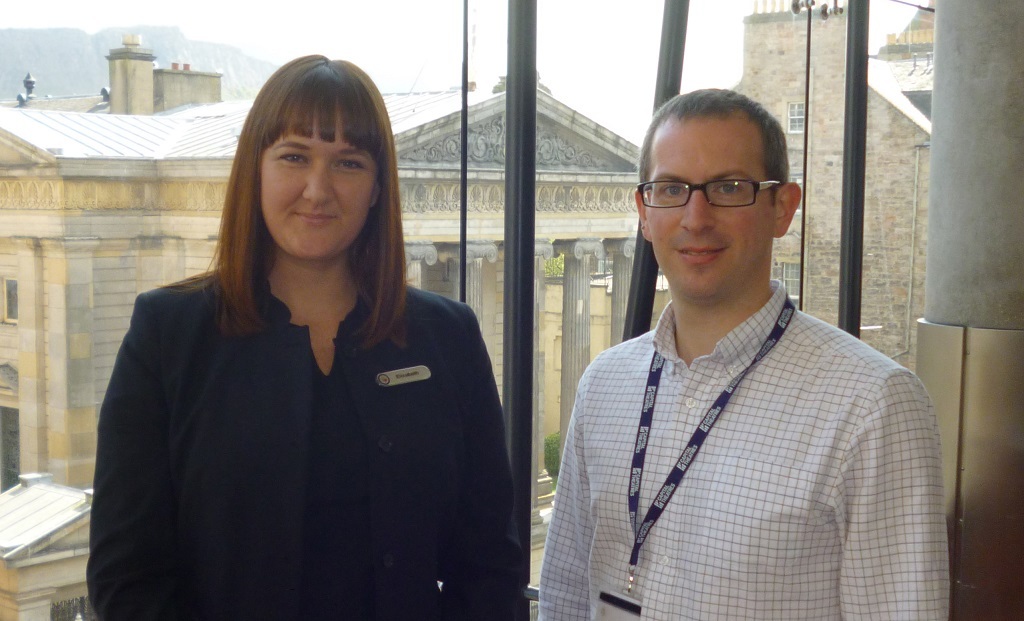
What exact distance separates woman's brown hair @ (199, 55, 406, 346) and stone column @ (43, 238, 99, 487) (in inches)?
28.5

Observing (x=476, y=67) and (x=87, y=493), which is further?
(x=476, y=67)

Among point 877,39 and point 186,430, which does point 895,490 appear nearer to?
point 186,430

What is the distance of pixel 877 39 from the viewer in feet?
16.1

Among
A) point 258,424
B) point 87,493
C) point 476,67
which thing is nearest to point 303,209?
point 258,424

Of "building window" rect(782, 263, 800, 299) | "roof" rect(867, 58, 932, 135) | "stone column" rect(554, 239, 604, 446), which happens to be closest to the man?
"stone column" rect(554, 239, 604, 446)

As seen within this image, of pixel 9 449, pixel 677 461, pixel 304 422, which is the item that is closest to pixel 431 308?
pixel 304 422

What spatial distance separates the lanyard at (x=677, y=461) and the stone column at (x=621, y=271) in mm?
2011

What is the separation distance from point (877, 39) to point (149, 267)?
3.87 m

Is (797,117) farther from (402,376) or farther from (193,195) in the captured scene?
(402,376)

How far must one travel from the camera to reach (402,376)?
1489 millimetres

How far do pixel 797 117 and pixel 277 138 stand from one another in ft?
12.7

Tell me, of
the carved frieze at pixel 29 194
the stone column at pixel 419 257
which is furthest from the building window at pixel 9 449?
the stone column at pixel 419 257

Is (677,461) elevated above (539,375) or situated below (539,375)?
above

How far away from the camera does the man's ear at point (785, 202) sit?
1.45 m
